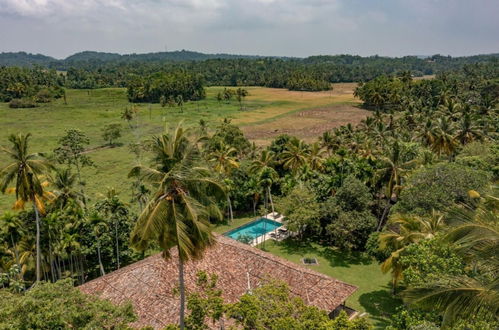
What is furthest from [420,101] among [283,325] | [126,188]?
[283,325]

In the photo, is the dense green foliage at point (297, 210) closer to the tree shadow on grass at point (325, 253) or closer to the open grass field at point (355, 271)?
the tree shadow on grass at point (325, 253)

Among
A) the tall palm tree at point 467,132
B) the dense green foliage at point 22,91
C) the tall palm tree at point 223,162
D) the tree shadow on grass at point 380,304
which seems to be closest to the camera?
the tree shadow on grass at point 380,304

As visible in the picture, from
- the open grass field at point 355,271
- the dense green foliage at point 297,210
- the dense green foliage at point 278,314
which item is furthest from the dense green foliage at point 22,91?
the dense green foliage at point 278,314

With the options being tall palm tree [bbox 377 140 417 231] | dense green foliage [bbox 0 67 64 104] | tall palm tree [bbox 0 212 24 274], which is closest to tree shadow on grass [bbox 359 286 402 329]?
tall palm tree [bbox 377 140 417 231]

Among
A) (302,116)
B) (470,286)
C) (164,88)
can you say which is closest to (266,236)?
(470,286)

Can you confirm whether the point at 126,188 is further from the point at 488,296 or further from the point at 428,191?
the point at 488,296

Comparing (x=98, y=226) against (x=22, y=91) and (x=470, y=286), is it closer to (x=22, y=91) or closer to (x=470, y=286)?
(x=470, y=286)
